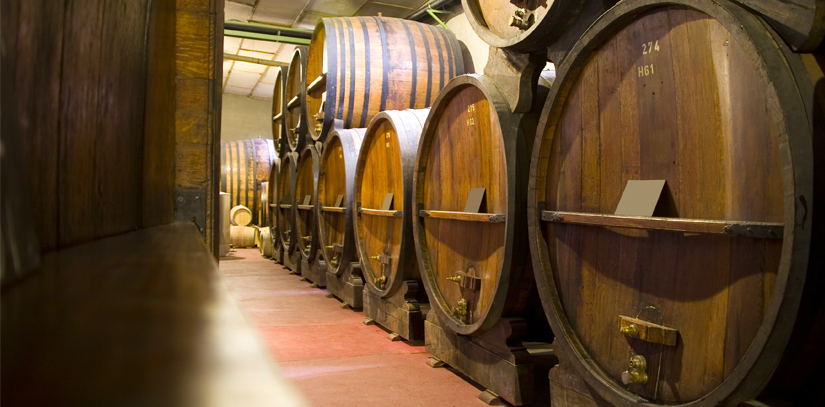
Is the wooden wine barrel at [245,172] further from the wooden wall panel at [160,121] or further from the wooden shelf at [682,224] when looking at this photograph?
the wooden shelf at [682,224]

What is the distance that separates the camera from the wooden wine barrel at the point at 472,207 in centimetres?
266

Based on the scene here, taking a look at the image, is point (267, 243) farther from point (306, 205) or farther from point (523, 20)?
point (523, 20)

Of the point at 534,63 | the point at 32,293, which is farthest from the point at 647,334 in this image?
the point at 32,293

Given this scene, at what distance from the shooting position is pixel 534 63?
277 centimetres

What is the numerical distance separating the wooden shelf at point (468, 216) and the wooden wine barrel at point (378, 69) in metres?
2.70

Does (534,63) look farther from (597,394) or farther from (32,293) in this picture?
(32,293)

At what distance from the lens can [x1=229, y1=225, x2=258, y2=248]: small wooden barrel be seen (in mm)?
11484

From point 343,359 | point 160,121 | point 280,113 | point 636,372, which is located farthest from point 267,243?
point 636,372

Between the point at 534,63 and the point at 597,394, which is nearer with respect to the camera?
the point at 597,394

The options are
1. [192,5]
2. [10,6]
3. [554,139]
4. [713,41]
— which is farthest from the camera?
[192,5]

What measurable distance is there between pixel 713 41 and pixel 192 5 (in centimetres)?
227

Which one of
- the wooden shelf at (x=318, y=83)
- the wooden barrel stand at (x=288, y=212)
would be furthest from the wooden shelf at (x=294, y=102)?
the wooden shelf at (x=318, y=83)

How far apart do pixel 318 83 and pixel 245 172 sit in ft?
18.9

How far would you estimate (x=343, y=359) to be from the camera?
371cm
